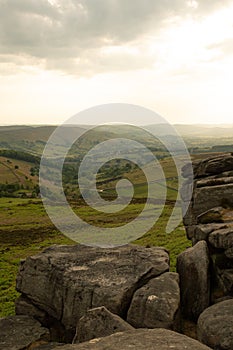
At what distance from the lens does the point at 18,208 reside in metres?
128

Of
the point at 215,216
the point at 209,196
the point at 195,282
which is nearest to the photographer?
the point at 195,282

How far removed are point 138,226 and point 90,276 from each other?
202ft

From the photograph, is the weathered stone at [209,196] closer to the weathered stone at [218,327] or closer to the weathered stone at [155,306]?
the weathered stone at [155,306]

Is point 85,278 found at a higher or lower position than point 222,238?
lower

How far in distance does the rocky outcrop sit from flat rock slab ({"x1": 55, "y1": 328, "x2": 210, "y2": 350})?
689 cm

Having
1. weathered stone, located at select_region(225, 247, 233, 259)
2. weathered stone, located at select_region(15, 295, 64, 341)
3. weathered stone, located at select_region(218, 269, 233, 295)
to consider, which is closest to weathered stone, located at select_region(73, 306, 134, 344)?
weathered stone, located at select_region(15, 295, 64, 341)

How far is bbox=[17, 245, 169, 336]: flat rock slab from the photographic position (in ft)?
67.8

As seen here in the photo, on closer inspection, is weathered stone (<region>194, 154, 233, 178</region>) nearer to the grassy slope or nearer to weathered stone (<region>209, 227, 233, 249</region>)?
the grassy slope

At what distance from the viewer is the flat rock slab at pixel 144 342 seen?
44.7 ft

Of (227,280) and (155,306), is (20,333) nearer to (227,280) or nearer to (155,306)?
(155,306)

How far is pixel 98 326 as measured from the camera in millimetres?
17312

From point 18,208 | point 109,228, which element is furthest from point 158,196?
point 109,228

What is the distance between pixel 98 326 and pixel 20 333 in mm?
6070

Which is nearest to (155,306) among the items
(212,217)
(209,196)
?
(212,217)
